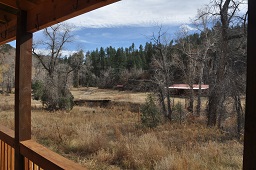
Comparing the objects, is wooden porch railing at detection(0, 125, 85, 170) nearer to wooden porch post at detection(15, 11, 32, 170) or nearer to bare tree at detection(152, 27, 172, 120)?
wooden porch post at detection(15, 11, 32, 170)

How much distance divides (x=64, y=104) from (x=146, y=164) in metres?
11.1

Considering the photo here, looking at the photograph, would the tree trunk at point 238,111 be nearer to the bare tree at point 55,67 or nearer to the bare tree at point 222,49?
the bare tree at point 222,49

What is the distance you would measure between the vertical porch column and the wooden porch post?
184 cm

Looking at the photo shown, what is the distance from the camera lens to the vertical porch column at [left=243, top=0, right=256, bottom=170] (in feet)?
2.18

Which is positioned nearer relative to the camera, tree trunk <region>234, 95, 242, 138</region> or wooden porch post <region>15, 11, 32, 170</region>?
wooden porch post <region>15, 11, 32, 170</region>

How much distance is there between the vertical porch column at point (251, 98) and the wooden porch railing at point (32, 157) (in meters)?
0.97

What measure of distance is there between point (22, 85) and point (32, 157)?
0.64 metres

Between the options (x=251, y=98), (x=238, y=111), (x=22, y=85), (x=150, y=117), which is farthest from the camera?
(x=150, y=117)

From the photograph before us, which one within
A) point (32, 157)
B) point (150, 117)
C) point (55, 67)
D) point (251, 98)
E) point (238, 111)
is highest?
point (55, 67)

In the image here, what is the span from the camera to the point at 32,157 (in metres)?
1.76

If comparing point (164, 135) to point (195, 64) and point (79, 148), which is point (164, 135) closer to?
point (79, 148)

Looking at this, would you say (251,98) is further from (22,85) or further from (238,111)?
(238,111)

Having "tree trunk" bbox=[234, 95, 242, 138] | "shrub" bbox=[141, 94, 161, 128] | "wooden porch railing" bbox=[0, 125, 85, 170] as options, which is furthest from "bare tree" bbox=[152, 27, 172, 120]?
"wooden porch railing" bbox=[0, 125, 85, 170]

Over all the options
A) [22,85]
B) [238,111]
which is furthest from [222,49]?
[22,85]
